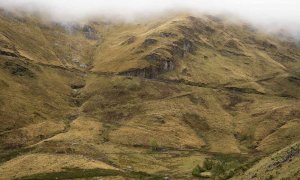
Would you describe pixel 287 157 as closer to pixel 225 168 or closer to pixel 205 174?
pixel 225 168

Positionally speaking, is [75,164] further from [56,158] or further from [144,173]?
[144,173]

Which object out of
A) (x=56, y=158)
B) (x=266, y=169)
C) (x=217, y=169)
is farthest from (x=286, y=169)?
(x=56, y=158)

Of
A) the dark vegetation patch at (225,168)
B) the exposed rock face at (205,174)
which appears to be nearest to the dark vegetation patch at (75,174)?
the exposed rock face at (205,174)

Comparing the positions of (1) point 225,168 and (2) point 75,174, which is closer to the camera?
(1) point 225,168

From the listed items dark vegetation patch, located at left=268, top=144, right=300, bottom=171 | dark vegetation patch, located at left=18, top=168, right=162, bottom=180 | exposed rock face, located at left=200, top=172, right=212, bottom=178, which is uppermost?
dark vegetation patch, located at left=268, top=144, right=300, bottom=171

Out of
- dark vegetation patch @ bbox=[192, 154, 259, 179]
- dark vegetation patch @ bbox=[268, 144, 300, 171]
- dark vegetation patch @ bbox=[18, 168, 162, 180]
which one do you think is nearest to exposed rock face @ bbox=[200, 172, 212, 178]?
dark vegetation patch @ bbox=[192, 154, 259, 179]

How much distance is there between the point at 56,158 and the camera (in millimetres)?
179875

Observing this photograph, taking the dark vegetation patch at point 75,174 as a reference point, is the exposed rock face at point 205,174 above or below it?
below

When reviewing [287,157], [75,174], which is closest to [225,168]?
[75,174]

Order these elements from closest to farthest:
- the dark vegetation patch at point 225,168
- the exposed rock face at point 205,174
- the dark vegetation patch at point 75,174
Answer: the dark vegetation patch at point 225,168
the dark vegetation patch at point 75,174
the exposed rock face at point 205,174

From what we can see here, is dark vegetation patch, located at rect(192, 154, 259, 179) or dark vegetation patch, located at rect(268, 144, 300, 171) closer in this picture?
dark vegetation patch, located at rect(268, 144, 300, 171)

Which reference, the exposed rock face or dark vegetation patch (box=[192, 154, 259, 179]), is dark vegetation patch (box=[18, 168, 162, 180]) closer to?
the exposed rock face

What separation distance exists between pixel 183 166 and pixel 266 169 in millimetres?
132624

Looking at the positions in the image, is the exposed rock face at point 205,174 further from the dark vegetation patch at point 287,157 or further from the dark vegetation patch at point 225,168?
the dark vegetation patch at point 287,157
